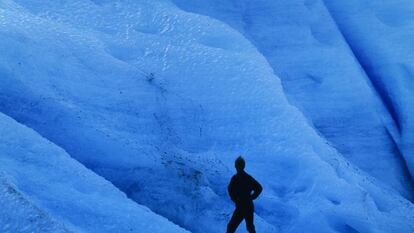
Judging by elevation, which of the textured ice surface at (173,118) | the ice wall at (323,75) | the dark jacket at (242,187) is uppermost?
the dark jacket at (242,187)

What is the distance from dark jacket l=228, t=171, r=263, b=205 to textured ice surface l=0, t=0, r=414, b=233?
6.21 feet

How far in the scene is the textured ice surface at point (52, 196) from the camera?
6290 mm

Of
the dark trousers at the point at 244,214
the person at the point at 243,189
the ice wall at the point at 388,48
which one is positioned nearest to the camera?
the person at the point at 243,189

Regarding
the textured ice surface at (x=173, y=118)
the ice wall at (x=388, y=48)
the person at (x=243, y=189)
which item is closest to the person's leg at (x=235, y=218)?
the person at (x=243, y=189)

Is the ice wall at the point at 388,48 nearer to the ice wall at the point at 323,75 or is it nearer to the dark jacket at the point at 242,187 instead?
the ice wall at the point at 323,75

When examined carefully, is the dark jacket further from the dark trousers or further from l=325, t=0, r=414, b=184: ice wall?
l=325, t=0, r=414, b=184: ice wall

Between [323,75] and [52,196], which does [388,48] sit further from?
[52,196]

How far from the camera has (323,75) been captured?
15023 millimetres

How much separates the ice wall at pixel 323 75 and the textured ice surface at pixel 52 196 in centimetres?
781

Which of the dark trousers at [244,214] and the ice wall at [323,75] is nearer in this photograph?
the dark trousers at [244,214]

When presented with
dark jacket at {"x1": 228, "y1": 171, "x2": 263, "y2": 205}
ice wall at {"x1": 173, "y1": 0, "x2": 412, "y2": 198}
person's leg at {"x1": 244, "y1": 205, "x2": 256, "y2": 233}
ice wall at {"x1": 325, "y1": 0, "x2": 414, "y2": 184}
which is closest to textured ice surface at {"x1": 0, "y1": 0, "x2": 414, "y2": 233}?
person's leg at {"x1": 244, "y1": 205, "x2": 256, "y2": 233}

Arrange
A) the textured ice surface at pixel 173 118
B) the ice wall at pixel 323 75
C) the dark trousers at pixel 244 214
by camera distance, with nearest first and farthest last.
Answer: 1. the dark trousers at pixel 244 214
2. the textured ice surface at pixel 173 118
3. the ice wall at pixel 323 75

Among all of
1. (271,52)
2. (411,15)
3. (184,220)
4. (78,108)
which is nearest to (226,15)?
(271,52)

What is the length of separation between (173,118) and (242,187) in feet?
11.8
